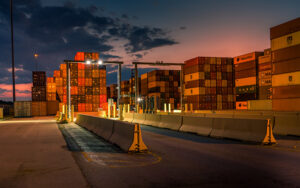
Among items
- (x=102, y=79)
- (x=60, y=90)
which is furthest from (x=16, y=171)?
(x=60, y=90)

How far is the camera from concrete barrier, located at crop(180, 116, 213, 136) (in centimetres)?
1446

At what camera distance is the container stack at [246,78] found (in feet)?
156

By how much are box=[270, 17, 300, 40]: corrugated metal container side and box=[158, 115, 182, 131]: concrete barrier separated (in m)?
22.4

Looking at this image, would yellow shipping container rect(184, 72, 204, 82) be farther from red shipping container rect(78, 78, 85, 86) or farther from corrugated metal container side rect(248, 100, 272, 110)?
red shipping container rect(78, 78, 85, 86)

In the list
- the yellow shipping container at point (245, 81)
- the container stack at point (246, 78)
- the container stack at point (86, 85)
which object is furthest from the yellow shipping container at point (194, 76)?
the container stack at point (86, 85)

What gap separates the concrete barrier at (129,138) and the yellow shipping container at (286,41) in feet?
93.2

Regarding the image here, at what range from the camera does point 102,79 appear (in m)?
62.6

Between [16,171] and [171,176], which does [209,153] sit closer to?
[171,176]

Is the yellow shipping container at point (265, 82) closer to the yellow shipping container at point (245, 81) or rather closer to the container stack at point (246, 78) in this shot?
the container stack at point (246, 78)

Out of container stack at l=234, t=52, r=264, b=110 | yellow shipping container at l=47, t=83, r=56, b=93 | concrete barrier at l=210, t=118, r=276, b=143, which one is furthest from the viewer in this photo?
Answer: yellow shipping container at l=47, t=83, r=56, b=93

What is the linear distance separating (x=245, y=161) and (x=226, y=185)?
2630 millimetres

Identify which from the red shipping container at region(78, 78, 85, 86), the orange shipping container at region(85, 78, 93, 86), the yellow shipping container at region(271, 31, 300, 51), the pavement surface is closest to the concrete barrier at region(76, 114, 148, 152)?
the pavement surface

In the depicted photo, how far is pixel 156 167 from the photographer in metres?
7.20

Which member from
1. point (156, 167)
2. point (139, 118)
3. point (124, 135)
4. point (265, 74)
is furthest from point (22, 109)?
point (156, 167)
